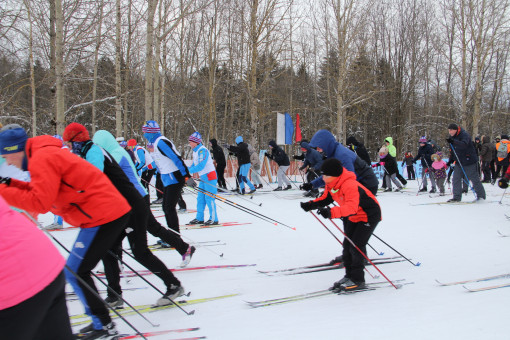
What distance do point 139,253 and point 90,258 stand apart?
2.12 feet

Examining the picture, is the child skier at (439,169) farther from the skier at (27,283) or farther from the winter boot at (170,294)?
the skier at (27,283)

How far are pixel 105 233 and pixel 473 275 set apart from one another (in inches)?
157

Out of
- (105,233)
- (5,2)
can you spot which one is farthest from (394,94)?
(105,233)

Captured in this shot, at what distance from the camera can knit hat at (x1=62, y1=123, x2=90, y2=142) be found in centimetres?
341

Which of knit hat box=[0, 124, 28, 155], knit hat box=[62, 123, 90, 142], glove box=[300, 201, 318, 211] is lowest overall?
glove box=[300, 201, 318, 211]

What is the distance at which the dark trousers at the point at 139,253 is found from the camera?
11.5ft

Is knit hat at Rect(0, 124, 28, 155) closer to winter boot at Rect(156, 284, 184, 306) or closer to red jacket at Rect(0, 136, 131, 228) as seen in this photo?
red jacket at Rect(0, 136, 131, 228)

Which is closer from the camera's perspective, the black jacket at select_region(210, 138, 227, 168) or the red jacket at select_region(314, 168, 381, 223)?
the red jacket at select_region(314, 168, 381, 223)

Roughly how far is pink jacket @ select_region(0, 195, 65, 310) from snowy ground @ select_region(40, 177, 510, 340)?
1.63 m

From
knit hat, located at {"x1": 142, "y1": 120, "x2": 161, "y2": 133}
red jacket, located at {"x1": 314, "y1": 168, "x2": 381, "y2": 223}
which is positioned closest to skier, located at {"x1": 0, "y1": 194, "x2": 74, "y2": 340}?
red jacket, located at {"x1": 314, "y1": 168, "x2": 381, "y2": 223}


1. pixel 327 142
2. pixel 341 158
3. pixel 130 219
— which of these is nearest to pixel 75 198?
pixel 130 219

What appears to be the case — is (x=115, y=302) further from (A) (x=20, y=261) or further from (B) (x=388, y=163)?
(B) (x=388, y=163)

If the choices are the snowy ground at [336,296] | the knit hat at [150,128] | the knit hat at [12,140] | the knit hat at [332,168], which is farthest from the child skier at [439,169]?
the knit hat at [12,140]

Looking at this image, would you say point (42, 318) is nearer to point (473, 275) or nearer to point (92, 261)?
point (92, 261)
